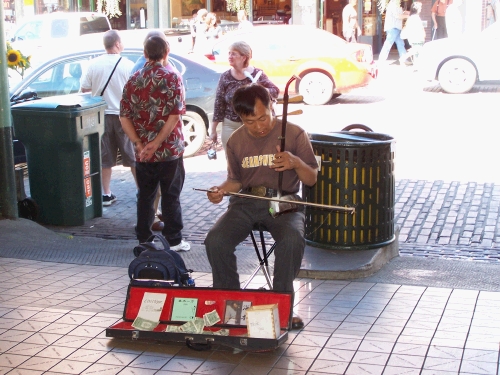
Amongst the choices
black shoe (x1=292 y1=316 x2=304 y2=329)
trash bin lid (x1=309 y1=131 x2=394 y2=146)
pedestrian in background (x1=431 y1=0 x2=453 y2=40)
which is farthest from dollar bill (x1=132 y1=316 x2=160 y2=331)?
pedestrian in background (x1=431 y1=0 x2=453 y2=40)

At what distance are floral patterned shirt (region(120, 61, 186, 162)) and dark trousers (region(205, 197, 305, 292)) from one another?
1391mm

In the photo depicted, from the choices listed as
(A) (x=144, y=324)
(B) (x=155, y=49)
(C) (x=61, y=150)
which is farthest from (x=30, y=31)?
(A) (x=144, y=324)

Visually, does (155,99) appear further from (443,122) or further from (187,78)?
(443,122)

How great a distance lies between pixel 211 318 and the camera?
461cm

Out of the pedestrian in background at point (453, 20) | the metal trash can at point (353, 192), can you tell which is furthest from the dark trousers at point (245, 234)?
the pedestrian in background at point (453, 20)

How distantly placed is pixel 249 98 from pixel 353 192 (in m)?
1.67

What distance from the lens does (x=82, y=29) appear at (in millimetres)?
20922

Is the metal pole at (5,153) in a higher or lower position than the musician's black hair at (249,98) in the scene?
lower

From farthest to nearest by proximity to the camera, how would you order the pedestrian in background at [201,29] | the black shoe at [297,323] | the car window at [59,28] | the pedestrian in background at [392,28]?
the pedestrian in background at [201,29], the pedestrian in background at [392,28], the car window at [59,28], the black shoe at [297,323]

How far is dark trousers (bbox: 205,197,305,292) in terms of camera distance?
15.6ft

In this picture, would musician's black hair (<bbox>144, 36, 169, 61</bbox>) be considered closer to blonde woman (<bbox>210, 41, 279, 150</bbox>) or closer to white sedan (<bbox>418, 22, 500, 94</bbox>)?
blonde woman (<bbox>210, 41, 279, 150</bbox>)

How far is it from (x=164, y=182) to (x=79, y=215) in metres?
1.61

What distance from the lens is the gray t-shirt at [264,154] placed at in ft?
16.5

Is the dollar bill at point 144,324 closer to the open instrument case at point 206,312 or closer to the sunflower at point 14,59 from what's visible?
the open instrument case at point 206,312
